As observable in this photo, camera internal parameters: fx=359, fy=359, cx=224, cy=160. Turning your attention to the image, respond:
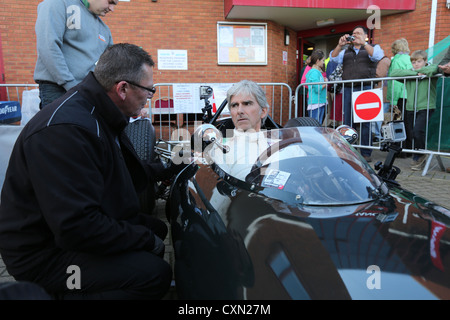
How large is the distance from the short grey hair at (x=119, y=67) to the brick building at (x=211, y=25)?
6.27m

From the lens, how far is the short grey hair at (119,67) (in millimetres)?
1718

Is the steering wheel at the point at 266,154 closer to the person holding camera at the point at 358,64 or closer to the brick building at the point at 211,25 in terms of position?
the person holding camera at the point at 358,64

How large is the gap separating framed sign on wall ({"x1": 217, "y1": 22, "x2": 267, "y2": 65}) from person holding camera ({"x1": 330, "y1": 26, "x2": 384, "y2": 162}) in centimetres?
252

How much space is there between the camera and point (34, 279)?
1.58 metres

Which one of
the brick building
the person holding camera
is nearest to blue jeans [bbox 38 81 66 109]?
the person holding camera

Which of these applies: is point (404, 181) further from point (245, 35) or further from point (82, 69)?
point (245, 35)

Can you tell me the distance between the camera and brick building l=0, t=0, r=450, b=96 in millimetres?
7559

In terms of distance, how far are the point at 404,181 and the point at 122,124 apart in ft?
13.8

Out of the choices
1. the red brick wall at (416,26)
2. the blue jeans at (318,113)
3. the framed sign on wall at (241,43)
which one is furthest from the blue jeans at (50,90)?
the red brick wall at (416,26)

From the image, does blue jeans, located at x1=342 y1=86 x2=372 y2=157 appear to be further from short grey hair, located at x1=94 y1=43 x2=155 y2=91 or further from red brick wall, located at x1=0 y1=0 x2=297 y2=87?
short grey hair, located at x1=94 y1=43 x2=155 y2=91

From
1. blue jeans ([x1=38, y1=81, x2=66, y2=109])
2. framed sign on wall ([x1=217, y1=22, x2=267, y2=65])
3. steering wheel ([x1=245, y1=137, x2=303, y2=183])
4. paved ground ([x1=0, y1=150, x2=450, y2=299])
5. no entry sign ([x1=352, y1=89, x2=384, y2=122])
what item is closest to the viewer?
steering wheel ([x1=245, y1=137, x2=303, y2=183])

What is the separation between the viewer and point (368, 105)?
5527 millimetres

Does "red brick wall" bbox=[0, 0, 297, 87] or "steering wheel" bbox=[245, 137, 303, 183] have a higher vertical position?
"red brick wall" bbox=[0, 0, 297, 87]

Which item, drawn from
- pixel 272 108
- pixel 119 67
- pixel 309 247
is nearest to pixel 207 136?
pixel 119 67
